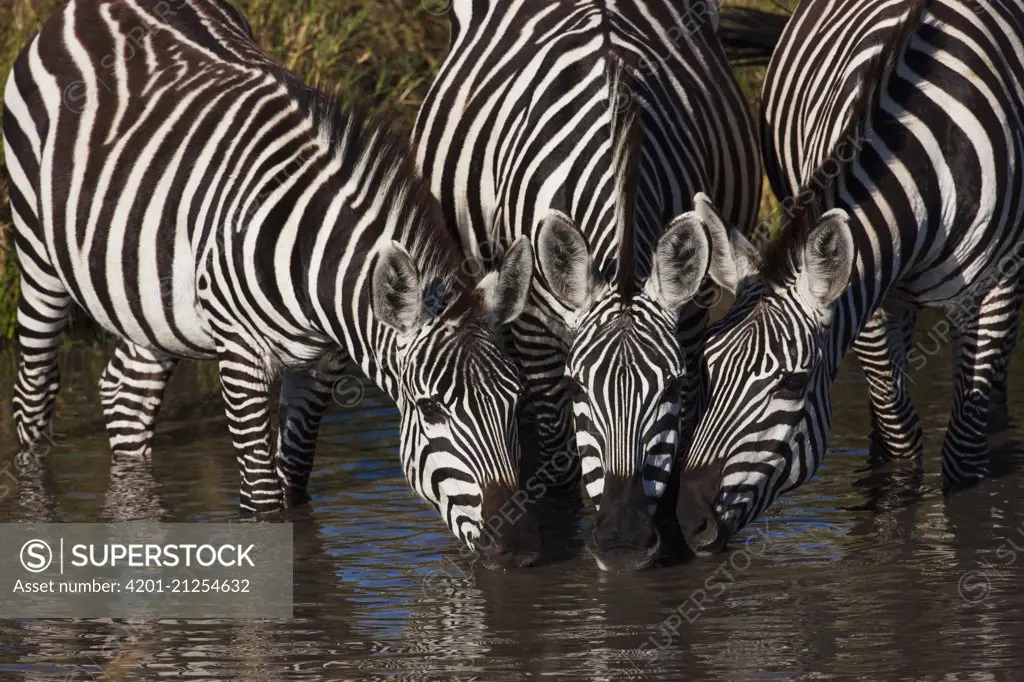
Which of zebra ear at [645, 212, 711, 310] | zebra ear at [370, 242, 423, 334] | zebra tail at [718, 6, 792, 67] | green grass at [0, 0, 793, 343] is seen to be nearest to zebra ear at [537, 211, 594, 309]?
zebra ear at [645, 212, 711, 310]

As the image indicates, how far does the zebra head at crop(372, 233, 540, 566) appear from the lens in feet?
22.3

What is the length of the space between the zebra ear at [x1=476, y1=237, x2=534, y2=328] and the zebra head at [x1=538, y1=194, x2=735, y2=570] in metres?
0.10

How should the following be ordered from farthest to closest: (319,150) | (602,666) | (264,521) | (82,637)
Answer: (264,521) < (319,150) < (82,637) < (602,666)

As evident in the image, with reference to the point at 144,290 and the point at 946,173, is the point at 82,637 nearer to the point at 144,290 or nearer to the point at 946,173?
the point at 144,290

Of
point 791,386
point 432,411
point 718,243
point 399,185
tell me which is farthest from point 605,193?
point 432,411

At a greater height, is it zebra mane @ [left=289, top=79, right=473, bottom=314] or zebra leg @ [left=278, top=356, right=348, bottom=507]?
zebra mane @ [left=289, top=79, right=473, bottom=314]

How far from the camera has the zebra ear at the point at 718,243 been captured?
720 centimetres

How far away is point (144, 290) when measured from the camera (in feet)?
26.9

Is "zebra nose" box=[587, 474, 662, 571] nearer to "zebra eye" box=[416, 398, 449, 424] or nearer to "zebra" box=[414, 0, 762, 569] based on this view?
"zebra" box=[414, 0, 762, 569]

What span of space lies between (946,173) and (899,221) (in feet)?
1.35

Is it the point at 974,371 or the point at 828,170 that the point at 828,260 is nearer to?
the point at 828,170

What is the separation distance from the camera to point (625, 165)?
7.13 meters

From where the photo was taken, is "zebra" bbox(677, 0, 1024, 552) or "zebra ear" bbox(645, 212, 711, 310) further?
"zebra" bbox(677, 0, 1024, 552)

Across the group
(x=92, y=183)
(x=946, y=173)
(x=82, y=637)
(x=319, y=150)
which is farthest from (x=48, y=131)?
(x=946, y=173)
